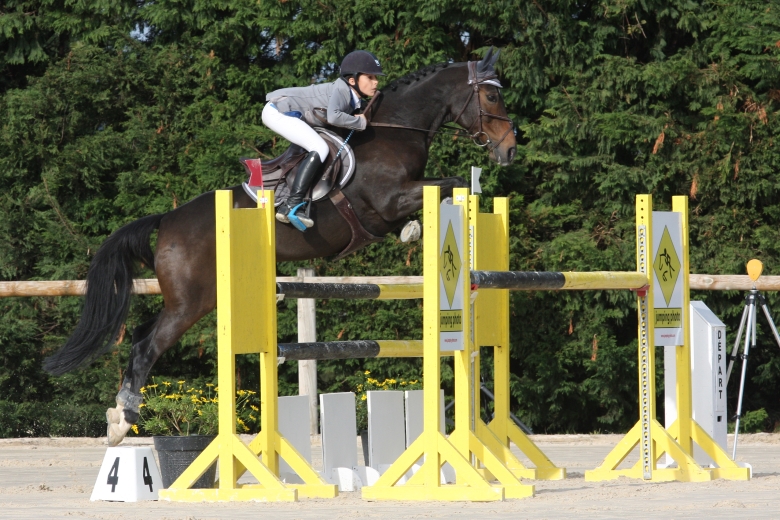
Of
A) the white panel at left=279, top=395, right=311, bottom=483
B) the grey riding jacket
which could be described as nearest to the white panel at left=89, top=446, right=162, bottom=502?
the white panel at left=279, top=395, right=311, bottom=483

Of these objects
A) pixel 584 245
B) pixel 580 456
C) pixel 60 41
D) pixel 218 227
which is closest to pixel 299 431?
pixel 218 227

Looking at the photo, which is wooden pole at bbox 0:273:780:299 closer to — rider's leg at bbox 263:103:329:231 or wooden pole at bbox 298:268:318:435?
wooden pole at bbox 298:268:318:435

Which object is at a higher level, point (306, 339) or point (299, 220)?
point (299, 220)

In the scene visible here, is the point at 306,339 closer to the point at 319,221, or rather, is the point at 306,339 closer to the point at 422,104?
the point at 319,221

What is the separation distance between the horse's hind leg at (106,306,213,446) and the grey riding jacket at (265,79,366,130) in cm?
105

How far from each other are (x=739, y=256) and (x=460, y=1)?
8.94 ft

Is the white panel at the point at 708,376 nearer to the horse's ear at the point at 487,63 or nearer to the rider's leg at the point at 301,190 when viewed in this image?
the horse's ear at the point at 487,63

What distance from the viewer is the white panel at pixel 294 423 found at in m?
4.28

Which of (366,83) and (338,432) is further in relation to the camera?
(366,83)

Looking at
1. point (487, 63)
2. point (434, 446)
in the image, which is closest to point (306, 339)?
point (487, 63)

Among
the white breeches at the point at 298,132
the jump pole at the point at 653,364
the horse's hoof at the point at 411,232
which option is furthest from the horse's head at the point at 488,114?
the jump pole at the point at 653,364

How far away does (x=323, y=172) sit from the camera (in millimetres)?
4910

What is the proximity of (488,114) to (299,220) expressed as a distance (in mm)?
1075

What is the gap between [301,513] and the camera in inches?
131
